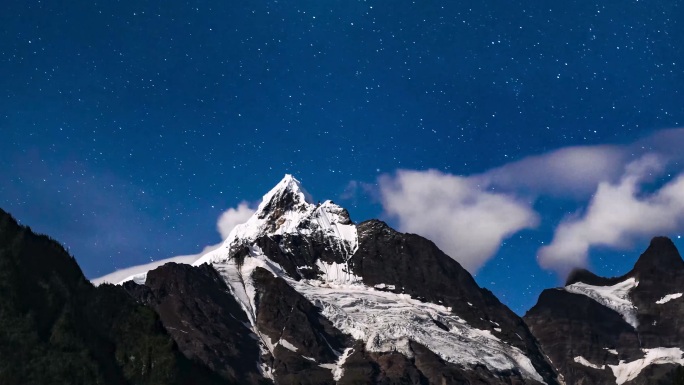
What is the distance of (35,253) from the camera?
178500 mm

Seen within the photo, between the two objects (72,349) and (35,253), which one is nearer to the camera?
(72,349)

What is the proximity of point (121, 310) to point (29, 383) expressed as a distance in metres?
40.5

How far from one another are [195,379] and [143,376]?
20.1 metres

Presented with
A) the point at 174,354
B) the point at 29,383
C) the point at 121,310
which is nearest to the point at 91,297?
the point at 121,310

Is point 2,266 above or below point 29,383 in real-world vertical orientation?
above

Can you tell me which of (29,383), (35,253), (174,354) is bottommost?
(29,383)

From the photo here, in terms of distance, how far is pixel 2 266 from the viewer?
16588cm

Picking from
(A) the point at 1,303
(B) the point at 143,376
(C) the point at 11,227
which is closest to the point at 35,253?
(C) the point at 11,227

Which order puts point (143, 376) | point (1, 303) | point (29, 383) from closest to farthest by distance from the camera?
point (29, 383), point (1, 303), point (143, 376)

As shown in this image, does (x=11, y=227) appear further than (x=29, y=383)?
Yes

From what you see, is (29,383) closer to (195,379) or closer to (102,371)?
(102,371)

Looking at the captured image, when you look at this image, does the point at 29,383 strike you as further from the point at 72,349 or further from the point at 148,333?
the point at 148,333

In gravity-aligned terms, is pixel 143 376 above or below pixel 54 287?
below

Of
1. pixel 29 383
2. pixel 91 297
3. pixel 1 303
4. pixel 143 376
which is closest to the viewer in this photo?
pixel 29 383
